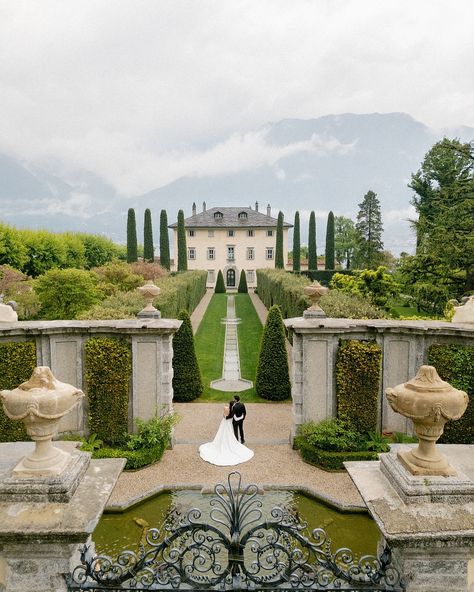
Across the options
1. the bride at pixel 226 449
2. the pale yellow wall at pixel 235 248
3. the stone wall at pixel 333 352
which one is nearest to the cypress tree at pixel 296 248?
the pale yellow wall at pixel 235 248

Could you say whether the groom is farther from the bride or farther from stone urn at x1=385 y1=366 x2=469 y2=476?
stone urn at x1=385 y1=366 x2=469 y2=476

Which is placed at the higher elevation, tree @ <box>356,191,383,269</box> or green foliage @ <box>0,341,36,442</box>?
tree @ <box>356,191,383,269</box>

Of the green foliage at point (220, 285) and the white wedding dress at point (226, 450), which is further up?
the green foliage at point (220, 285)

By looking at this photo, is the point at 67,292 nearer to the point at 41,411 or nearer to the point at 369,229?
the point at 41,411

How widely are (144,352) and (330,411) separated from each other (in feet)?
18.1

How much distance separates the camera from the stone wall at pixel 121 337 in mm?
12461

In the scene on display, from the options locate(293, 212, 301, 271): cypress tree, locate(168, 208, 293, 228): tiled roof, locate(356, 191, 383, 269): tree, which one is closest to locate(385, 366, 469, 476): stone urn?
locate(293, 212, 301, 271): cypress tree

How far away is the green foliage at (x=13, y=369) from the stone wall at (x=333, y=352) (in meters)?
7.24

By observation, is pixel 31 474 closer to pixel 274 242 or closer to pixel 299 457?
pixel 299 457

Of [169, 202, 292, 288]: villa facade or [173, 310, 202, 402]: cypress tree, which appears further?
[169, 202, 292, 288]: villa facade

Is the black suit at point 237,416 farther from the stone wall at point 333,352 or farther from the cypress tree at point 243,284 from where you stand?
the cypress tree at point 243,284

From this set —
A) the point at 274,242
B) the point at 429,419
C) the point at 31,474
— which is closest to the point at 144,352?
the point at 31,474

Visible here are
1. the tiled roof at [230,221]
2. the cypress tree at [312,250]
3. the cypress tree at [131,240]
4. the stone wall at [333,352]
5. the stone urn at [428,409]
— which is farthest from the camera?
the tiled roof at [230,221]

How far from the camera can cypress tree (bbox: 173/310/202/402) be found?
683 inches
